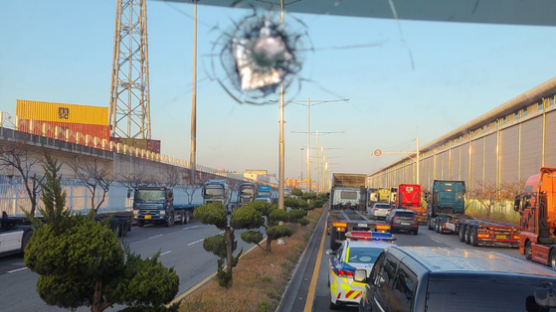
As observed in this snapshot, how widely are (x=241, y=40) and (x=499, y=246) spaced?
31.2 meters

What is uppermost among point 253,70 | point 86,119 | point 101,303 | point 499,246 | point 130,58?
point 86,119

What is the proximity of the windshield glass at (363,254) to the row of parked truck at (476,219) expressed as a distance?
395 inches

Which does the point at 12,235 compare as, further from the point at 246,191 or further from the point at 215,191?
the point at 246,191

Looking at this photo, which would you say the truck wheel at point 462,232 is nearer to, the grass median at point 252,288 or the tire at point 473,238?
the tire at point 473,238

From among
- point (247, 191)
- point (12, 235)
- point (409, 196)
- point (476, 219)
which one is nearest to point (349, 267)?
point (12, 235)

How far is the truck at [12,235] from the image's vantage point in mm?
18000

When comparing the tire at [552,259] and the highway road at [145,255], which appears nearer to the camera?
the highway road at [145,255]

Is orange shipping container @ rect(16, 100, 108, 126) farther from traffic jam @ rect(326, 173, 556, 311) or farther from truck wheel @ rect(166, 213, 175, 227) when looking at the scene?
traffic jam @ rect(326, 173, 556, 311)

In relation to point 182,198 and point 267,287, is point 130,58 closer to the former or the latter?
point 267,287

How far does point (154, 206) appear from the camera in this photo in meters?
37.8

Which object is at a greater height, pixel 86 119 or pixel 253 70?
pixel 86 119

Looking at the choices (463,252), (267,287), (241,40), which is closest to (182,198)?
(267,287)

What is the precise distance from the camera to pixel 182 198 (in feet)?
150

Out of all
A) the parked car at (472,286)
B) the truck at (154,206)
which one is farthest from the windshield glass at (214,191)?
the parked car at (472,286)
